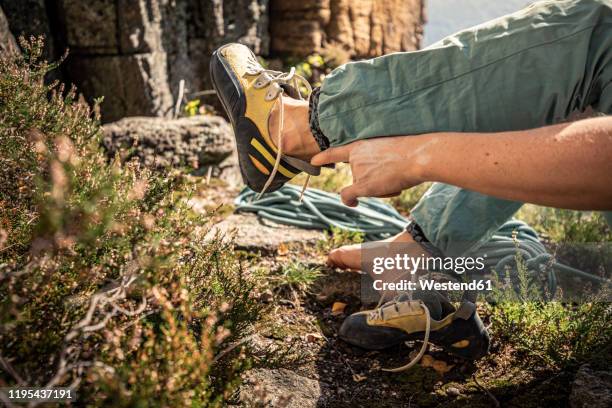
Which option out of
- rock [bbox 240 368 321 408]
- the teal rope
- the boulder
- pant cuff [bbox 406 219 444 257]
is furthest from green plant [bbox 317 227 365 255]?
the boulder

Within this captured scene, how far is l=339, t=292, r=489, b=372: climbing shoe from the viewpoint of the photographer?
2152 millimetres

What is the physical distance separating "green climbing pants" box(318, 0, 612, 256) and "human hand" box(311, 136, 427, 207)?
0.04 meters

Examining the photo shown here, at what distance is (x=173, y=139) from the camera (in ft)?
13.7

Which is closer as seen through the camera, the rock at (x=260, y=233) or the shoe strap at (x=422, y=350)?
the shoe strap at (x=422, y=350)

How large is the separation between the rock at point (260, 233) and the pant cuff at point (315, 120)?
3.40ft

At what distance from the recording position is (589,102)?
1.84 meters

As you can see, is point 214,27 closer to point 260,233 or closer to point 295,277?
point 260,233

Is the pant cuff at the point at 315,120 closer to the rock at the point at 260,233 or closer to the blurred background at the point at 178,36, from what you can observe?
the rock at the point at 260,233

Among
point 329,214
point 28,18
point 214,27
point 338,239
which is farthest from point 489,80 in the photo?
point 214,27

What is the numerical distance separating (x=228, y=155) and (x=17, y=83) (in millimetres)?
2387

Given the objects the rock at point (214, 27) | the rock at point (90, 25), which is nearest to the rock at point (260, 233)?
the rock at point (90, 25)

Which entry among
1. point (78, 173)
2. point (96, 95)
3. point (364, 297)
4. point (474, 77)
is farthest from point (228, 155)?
point (474, 77)

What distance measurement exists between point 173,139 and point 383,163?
2.63m

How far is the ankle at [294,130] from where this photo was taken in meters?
2.16
